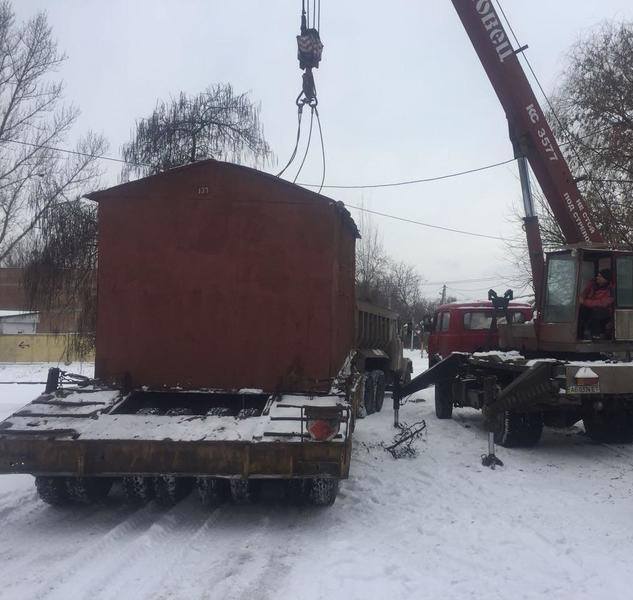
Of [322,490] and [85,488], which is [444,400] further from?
[85,488]

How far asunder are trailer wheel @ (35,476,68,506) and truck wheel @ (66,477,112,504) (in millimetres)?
56

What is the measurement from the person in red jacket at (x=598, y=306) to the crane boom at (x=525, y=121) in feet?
4.30

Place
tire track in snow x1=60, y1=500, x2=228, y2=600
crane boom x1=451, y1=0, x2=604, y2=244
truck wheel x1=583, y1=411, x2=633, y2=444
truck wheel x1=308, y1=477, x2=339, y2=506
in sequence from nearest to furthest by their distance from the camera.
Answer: tire track in snow x1=60, y1=500, x2=228, y2=600, truck wheel x1=308, y1=477, x2=339, y2=506, truck wheel x1=583, y1=411, x2=633, y2=444, crane boom x1=451, y1=0, x2=604, y2=244

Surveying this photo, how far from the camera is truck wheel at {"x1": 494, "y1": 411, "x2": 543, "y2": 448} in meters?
8.53

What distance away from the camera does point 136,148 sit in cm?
1470

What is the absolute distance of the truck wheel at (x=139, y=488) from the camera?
5.54 meters

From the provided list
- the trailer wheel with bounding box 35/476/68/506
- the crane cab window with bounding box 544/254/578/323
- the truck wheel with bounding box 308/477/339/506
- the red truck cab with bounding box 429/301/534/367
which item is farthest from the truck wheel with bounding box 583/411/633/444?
the trailer wheel with bounding box 35/476/68/506

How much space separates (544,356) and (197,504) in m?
5.78

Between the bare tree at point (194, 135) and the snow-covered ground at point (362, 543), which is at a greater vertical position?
the bare tree at point (194, 135)

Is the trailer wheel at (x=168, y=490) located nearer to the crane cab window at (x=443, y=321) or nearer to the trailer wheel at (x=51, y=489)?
the trailer wheel at (x=51, y=489)

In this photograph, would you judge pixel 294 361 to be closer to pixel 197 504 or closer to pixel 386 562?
pixel 197 504

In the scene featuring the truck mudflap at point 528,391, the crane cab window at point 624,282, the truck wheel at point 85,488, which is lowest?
the truck wheel at point 85,488

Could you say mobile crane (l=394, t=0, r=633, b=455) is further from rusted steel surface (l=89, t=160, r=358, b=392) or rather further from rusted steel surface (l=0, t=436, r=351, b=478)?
rusted steel surface (l=0, t=436, r=351, b=478)

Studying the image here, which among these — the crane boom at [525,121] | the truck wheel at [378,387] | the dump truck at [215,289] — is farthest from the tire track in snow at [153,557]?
the crane boom at [525,121]
